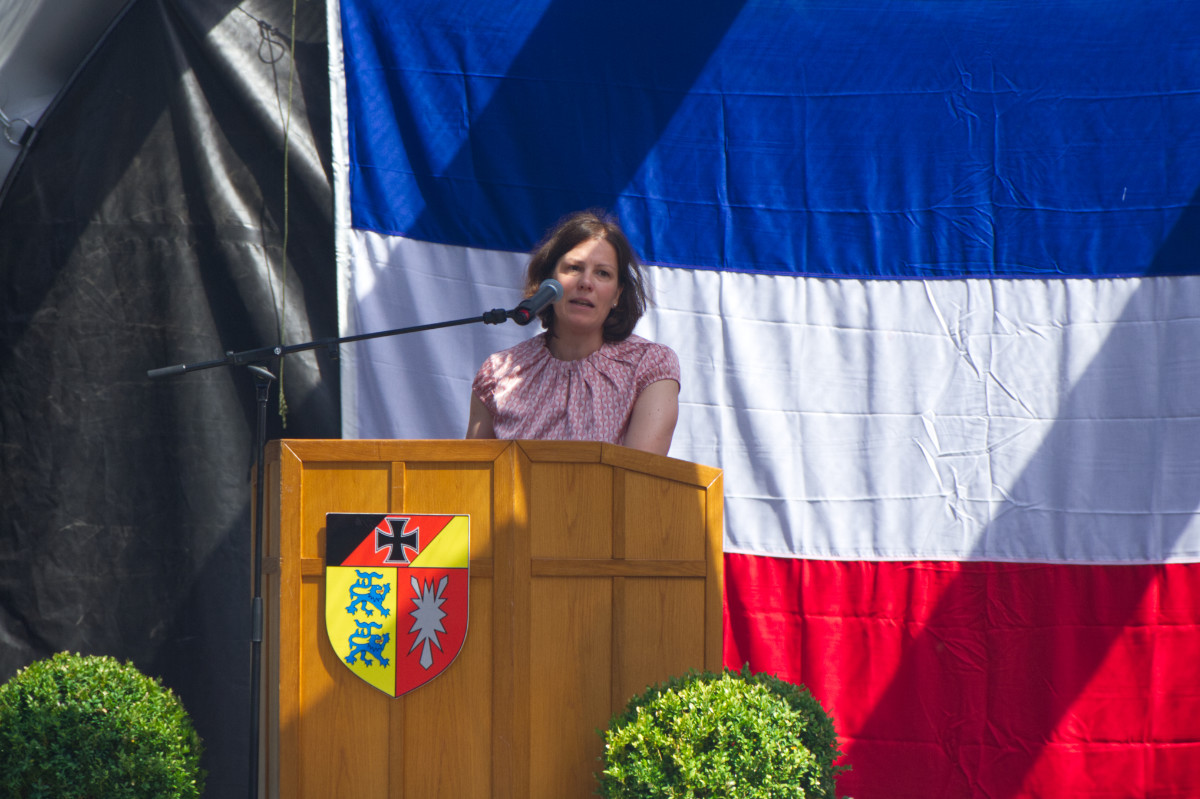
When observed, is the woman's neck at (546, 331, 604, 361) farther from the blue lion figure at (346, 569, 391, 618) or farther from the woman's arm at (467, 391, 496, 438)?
the blue lion figure at (346, 569, 391, 618)

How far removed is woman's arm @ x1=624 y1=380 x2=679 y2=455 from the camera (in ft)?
8.00

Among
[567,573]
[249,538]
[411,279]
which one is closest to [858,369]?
[411,279]

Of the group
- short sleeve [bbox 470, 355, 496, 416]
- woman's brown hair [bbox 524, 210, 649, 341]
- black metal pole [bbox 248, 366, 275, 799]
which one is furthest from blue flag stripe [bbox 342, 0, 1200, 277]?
black metal pole [bbox 248, 366, 275, 799]

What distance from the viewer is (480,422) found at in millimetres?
2676

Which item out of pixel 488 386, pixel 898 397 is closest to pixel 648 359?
pixel 488 386

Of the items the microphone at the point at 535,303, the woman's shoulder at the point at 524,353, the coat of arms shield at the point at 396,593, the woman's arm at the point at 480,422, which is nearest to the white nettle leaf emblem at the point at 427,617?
the coat of arms shield at the point at 396,593

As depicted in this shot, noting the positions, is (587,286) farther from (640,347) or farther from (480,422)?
(480,422)

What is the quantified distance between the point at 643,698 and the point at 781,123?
84.2 inches

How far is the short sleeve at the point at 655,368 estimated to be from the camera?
2.52m

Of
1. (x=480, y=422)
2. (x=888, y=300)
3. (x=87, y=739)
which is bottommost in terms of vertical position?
(x=87, y=739)

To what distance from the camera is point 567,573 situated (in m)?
1.96

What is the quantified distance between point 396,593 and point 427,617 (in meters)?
0.07

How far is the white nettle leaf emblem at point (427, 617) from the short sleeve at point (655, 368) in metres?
0.79

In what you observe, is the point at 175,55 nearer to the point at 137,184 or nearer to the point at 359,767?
the point at 137,184
